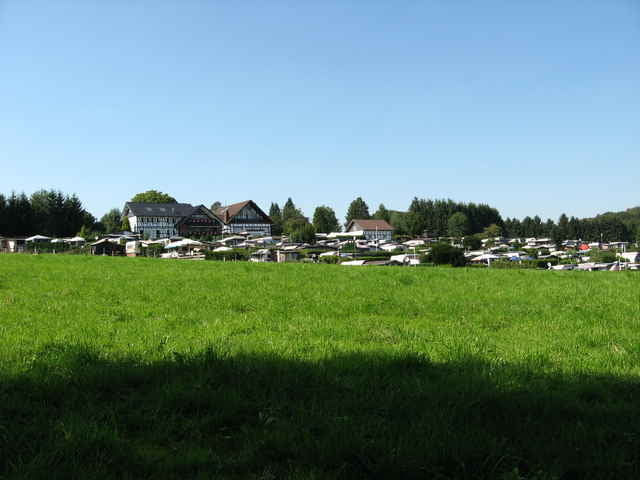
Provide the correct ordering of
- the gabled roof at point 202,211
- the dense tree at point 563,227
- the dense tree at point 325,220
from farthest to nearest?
the dense tree at point 563,227 → the dense tree at point 325,220 → the gabled roof at point 202,211

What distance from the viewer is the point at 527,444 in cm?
308

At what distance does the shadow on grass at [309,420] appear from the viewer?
2.78 metres

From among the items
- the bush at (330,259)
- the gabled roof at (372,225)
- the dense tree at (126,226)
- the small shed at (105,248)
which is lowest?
the bush at (330,259)

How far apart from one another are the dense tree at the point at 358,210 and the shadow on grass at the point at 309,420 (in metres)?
150

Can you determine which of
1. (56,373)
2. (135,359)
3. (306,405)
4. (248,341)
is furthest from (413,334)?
(56,373)

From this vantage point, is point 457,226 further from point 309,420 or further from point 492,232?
point 309,420

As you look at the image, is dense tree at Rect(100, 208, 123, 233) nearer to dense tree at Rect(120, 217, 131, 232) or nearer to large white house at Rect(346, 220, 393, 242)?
dense tree at Rect(120, 217, 131, 232)

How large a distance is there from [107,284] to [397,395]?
9453 millimetres

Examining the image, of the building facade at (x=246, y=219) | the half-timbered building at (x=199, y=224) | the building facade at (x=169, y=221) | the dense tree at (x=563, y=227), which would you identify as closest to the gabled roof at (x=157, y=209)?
the building facade at (x=169, y=221)

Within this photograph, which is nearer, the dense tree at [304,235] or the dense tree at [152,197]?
the dense tree at [304,235]

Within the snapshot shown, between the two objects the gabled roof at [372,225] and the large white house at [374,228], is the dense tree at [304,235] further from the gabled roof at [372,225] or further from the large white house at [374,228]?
the gabled roof at [372,225]

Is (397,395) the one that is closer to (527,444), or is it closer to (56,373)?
(527,444)

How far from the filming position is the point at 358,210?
6132 inches

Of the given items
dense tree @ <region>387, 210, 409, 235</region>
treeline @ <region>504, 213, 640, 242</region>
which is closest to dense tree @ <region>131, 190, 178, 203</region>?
dense tree @ <region>387, 210, 409, 235</region>
